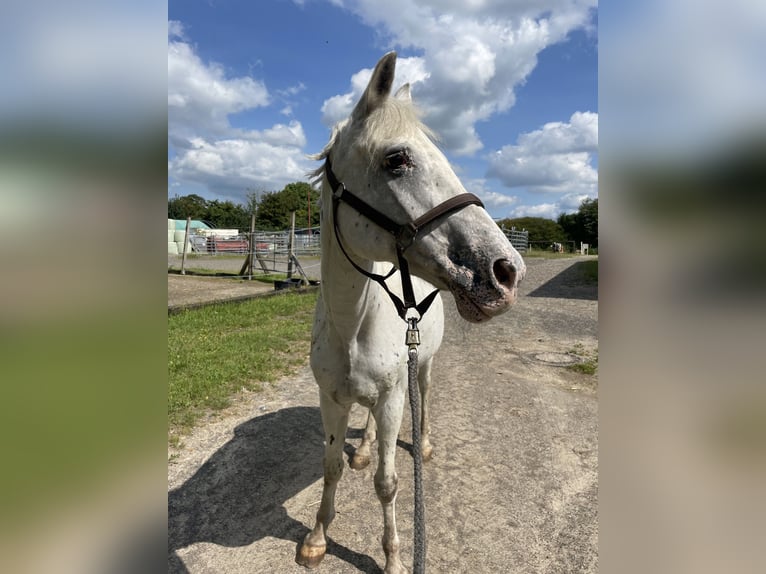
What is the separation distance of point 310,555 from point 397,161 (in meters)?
2.35

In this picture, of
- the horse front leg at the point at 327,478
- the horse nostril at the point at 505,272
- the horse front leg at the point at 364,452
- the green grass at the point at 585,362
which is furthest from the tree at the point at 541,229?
the horse nostril at the point at 505,272

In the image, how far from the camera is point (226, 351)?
241 inches

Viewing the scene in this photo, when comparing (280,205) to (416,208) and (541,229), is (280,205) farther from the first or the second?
(416,208)

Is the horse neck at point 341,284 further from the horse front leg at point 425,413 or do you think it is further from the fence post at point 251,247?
the fence post at point 251,247

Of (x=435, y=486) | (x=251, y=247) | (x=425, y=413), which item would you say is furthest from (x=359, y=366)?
(x=251, y=247)

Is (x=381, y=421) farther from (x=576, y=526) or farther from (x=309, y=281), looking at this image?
(x=309, y=281)

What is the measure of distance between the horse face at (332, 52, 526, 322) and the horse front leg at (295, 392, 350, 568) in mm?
1246

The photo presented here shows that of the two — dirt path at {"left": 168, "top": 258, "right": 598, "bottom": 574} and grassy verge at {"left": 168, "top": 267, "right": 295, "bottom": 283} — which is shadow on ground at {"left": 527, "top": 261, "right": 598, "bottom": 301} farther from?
grassy verge at {"left": 168, "top": 267, "right": 295, "bottom": 283}

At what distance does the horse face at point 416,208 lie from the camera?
151cm

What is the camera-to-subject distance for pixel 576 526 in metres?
2.80

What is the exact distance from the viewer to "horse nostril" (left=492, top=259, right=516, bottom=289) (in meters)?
1.50

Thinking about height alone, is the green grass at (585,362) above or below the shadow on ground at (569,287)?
below
